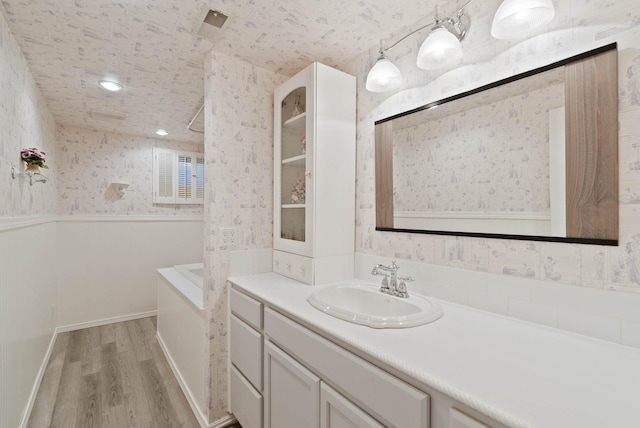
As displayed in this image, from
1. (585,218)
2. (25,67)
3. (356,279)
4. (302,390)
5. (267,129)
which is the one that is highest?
(25,67)

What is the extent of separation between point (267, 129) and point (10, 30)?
1393 millimetres

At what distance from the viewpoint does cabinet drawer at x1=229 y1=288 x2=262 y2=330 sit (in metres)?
1.51

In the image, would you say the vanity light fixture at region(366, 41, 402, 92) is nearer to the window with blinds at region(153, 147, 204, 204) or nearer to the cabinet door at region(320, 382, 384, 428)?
the cabinet door at region(320, 382, 384, 428)

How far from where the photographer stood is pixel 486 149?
127cm

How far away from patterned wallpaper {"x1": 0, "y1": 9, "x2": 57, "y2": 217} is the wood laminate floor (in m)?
1.29

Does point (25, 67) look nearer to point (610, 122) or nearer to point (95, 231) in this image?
point (95, 231)

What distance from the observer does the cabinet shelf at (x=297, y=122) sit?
176 cm

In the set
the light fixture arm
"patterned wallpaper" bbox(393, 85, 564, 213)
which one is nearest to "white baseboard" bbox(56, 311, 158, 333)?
"patterned wallpaper" bbox(393, 85, 564, 213)

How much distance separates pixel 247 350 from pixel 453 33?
188 centimetres

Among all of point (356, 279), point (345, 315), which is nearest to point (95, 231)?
point (356, 279)

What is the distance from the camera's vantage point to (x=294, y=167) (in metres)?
1.85

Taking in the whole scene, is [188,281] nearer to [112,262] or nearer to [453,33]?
[112,262]

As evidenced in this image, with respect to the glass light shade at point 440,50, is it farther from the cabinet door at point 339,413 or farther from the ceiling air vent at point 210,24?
the cabinet door at point 339,413

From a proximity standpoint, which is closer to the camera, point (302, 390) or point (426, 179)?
point (302, 390)
